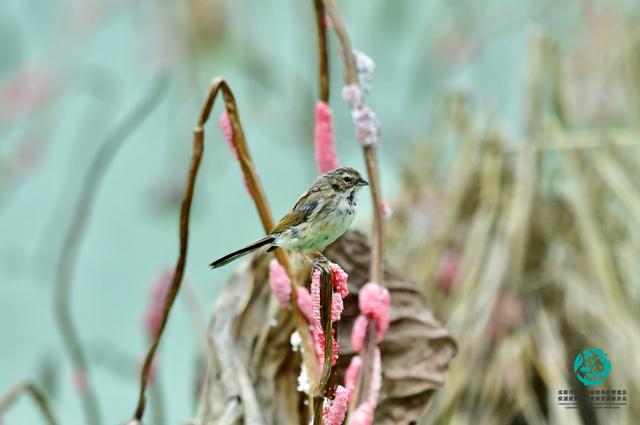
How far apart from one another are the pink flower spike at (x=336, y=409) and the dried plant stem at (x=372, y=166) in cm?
7

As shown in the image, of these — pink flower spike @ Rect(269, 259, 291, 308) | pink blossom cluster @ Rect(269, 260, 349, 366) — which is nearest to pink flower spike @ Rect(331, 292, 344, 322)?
pink blossom cluster @ Rect(269, 260, 349, 366)

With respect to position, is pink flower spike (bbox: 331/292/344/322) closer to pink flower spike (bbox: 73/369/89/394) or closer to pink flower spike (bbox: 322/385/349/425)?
pink flower spike (bbox: 322/385/349/425)

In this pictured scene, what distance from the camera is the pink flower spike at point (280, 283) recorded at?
1.25 feet

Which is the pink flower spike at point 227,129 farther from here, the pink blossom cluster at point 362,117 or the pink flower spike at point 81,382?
the pink flower spike at point 81,382

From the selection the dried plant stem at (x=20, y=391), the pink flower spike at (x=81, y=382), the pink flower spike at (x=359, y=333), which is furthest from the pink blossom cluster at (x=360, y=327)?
the pink flower spike at (x=81, y=382)

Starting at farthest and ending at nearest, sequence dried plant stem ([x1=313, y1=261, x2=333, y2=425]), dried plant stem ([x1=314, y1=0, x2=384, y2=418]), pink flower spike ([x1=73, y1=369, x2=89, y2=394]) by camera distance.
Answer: pink flower spike ([x1=73, y1=369, x2=89, y2=394]) < dried plant stem ([x1=314, y1=0, x2=384, y2=418]) < dried plant stem ([x1=313, y1=261, x2=333, y2=425])

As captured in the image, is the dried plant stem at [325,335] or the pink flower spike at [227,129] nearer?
the dried plant stem at [325,335]

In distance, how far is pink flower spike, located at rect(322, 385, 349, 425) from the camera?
0.31 metres

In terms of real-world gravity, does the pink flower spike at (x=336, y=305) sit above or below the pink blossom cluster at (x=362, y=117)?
below

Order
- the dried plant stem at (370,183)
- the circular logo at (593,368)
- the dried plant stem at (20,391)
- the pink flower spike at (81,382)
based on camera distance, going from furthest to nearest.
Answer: the pink flower spike at (81,382)
the circular logo at (593,368)
the dried plant stem at (20,391)
the dried plant stem at (370,183)

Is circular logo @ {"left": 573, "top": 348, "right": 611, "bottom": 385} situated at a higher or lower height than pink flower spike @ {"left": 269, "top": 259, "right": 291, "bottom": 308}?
higher

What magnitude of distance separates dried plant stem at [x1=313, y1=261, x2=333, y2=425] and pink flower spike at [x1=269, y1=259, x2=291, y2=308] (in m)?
0.08

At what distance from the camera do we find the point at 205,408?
0.45 m

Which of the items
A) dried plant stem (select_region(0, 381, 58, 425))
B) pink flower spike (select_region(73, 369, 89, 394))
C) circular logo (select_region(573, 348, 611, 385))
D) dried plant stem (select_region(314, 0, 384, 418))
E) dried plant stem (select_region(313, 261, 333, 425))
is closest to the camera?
dried plant stem (select_region(313, 261, 333, 425))
